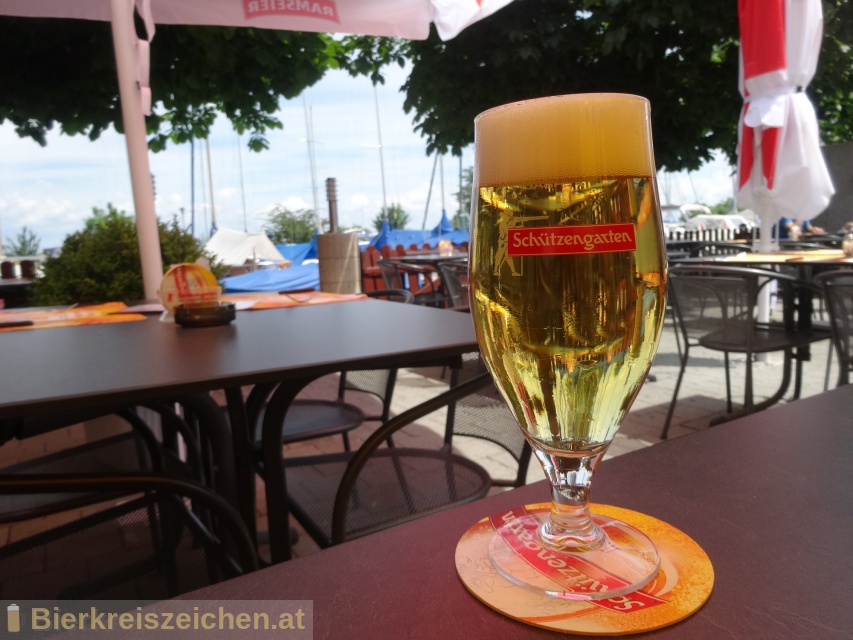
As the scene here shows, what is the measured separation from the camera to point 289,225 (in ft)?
67.2

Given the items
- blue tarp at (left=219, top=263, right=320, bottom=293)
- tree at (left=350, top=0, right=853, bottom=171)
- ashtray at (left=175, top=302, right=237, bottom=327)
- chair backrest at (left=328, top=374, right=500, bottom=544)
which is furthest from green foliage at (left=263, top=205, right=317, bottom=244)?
chair backrest at (left=328, top=374, right=500, bottom=544)

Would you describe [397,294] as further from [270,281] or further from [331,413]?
[270,281]

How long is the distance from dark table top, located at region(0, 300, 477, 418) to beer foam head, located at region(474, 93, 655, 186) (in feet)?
2.12

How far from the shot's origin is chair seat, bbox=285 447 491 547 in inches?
50.4

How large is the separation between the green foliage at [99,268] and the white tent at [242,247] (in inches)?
442

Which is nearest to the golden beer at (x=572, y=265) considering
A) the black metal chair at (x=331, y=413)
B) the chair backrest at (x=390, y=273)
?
the black metal chair at (x=331, y=413)

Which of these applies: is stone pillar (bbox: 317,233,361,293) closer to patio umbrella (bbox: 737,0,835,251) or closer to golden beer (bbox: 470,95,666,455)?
patio umbrella (bbox: 737,0,835,251)

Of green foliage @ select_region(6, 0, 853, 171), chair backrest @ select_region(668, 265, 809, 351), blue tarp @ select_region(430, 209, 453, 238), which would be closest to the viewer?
chair backrest @ select_region(668, 265, 809, 351)

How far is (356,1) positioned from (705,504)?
11.4 ft

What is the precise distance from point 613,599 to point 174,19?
11.9 ft

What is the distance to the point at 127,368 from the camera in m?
0.96

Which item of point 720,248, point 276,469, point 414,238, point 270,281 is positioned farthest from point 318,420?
point 414,238

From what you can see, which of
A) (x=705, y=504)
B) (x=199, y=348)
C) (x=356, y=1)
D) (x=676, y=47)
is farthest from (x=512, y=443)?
(x=676, y=47)

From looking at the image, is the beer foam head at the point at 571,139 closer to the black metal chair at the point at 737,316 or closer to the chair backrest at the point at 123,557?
the chair backrest at the point at 123,557
